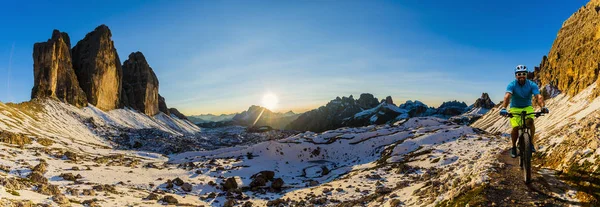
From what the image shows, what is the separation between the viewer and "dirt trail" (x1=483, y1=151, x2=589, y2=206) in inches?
361

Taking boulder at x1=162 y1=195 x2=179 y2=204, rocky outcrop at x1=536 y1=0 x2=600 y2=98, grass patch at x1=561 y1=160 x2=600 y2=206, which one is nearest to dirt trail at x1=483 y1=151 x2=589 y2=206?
grass patch at x1=561 y1=160 x2=600 y2=206

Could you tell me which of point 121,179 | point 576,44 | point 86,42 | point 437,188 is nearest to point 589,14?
point 576,44

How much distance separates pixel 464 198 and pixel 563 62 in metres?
154

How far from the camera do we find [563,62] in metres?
127

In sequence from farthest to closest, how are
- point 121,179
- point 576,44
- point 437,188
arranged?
point 576,44, point 121,179, point 437,188

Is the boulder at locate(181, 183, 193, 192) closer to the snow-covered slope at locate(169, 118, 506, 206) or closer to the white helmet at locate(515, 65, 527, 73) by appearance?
the snow-covered slope at locate(169, 118, 506, 206)

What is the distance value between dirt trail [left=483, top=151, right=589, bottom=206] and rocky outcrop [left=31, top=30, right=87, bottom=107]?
14873 cm

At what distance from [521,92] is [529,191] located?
353 cm

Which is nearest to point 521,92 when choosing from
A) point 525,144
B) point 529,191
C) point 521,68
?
point 521,68

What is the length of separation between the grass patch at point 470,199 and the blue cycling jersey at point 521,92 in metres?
3.40

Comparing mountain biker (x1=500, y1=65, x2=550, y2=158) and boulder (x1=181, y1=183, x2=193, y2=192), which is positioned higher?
mountain biker (x1=500, y1=65, x2=550, y2=158)

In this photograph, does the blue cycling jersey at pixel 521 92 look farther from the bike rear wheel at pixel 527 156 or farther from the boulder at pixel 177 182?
the boulder at pixel 177 182

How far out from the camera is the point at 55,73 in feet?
420

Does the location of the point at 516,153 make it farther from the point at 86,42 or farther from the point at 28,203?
the point at 86,42
